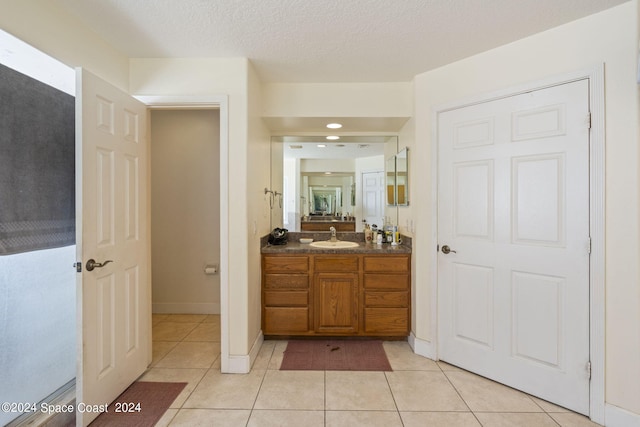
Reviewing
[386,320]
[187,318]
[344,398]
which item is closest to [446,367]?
[386,320]

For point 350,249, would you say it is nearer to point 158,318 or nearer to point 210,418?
point 210,418

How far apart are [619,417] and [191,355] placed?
112 inches

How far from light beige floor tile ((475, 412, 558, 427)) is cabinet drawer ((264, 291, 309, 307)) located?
1.47m

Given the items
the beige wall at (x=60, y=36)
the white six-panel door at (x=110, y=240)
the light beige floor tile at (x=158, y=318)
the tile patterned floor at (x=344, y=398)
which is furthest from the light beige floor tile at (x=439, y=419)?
the beige wall at (x=60, y=36)

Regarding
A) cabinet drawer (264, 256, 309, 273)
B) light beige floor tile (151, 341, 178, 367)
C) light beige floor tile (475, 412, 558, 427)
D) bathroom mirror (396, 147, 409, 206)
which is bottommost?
light beige floor tile (475, 412, 558, 427)

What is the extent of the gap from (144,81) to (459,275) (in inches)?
Result: 110

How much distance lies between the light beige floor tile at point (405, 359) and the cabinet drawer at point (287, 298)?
834mm

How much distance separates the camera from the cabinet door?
2.65m

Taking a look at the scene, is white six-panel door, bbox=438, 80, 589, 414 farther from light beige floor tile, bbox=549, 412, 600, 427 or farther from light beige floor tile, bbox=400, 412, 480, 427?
light beige floor tile, bbox=400, 412, 480, 427

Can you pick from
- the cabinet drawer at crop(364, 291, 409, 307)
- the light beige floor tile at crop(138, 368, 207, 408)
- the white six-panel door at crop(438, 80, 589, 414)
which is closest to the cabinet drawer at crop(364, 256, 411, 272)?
the cabinet drawer at crop(364, 291, 409, 307)

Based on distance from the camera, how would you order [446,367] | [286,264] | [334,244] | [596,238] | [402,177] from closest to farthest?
[596,238] → [446,367] → [286,264] → [402,177] → [334,244]

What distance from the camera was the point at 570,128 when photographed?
178 cm

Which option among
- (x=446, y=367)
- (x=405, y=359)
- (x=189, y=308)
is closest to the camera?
(x=446, y=367)

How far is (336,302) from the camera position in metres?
2.65
